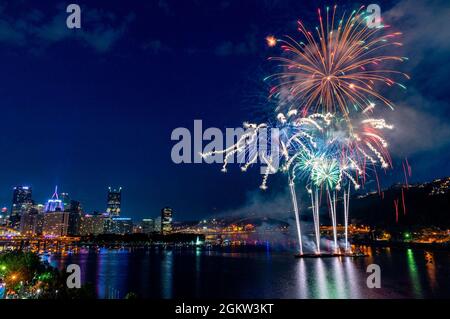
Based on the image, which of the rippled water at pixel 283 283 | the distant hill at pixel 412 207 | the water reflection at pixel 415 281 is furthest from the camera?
the distant hill at pixel 412 207

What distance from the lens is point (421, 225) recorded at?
108 m

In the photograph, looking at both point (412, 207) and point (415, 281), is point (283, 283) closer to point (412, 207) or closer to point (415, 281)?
point (415, 281)

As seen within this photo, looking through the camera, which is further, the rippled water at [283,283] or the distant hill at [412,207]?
the distant hill at [412,207]

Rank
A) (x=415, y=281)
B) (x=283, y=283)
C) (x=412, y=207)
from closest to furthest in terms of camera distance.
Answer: (x=415, y=281), (x=283, y=283), (x=412, y=207)

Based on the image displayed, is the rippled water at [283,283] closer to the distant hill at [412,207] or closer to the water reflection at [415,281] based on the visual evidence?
the water reflection at [415,281]

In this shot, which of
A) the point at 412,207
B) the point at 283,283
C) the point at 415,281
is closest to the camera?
the point at 415,281

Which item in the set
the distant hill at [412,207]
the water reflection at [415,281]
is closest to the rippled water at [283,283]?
the water reflection at [415,281]

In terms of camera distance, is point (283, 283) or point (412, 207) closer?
point (283, 283)

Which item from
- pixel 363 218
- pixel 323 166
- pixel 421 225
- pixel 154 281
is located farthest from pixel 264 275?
pixel 363 218

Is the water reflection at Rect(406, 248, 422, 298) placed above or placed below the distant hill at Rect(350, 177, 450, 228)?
below

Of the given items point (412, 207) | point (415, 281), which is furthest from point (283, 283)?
point (412, 207)

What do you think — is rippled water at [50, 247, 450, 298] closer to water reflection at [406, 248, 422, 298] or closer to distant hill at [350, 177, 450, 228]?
water reflection at [406, 248, 422, 298]

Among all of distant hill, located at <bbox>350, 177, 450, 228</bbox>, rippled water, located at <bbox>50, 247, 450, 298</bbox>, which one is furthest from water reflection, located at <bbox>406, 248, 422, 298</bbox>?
distant hill, located at <bbox>350, 177, 450, 228</bbox>
